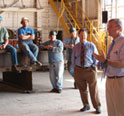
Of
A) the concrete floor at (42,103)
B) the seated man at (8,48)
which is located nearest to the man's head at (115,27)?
the concrete floor at (42,103)

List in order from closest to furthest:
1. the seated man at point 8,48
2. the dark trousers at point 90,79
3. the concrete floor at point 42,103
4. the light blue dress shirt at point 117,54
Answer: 1. the light blue dress shirt at point 117,54
2. the dark trousers at point 90,79
3. the concrete floor at point 42,103
4. the seated man at point 8,48

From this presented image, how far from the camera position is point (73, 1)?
20.0 metres

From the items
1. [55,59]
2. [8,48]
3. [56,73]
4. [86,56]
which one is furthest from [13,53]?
[86,56]

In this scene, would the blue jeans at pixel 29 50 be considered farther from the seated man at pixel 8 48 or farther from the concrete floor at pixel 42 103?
the concrete floor at pixel 42 103

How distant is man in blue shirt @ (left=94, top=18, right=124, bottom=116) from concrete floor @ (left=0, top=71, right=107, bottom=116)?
214 centimetres

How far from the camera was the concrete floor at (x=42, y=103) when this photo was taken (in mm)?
6922

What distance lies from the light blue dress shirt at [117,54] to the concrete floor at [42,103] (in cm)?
220

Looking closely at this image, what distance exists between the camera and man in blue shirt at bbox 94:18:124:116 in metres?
4.41

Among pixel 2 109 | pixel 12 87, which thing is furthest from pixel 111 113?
pixel 12 87

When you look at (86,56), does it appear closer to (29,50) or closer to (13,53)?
(29,50)

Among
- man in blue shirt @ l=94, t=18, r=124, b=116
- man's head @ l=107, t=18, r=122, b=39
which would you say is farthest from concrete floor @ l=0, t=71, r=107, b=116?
man's head @ l=107, t=18, r=122, b=39

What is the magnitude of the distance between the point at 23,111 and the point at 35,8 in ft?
43.0

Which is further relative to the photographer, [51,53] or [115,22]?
[51,53]

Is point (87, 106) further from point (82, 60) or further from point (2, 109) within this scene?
point (2, 109)
